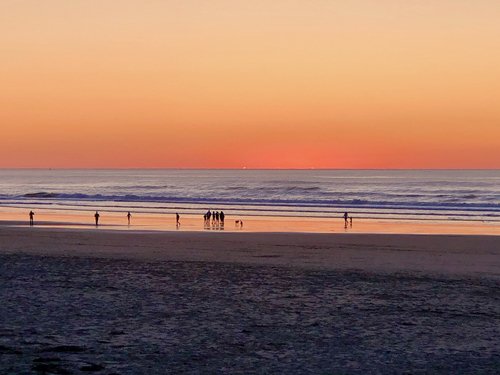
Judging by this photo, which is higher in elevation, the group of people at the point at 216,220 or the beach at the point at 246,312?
the group of people at the point at 216,220

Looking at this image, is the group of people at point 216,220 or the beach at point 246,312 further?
the group of people at point 216,220

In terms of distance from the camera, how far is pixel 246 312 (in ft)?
43.2

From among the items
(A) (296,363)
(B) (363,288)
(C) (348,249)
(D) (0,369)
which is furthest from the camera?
(C) (348,249)

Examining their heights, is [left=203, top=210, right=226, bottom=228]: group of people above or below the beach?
above

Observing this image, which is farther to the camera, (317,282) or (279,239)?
(279,239)

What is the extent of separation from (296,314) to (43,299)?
5249 millimetres

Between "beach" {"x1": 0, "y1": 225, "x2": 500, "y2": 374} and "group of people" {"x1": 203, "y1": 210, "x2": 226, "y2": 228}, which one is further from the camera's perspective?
"group of people" {"x1": 203, "y1": 210, "x2": 226, "y2": 228}

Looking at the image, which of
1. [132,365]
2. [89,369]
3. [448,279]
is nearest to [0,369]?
[89,369]

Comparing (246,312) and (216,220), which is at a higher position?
(216,220)

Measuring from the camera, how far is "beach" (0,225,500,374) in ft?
31.8

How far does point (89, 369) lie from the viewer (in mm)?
8977

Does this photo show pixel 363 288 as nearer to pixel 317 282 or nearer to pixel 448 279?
pixel 317 282

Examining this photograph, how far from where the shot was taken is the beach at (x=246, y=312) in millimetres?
9680

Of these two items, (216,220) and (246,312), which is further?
(216,220)
